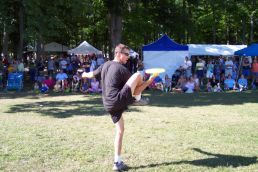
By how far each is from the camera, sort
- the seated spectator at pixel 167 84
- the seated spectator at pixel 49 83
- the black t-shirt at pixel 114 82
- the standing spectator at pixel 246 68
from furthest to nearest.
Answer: the standing spectator at pixel 246 68 < the seated spectator at pixel 49 83 < the seated spectator at pixel 167 84 < the black t-shirt at pixel 114 82

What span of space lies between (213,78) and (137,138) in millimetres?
13003

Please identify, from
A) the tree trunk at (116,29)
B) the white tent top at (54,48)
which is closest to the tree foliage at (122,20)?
the tree trunk at (116,29)

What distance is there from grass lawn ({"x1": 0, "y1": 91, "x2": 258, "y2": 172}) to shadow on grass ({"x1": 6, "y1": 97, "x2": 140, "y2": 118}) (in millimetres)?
26

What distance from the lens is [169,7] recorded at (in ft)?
103

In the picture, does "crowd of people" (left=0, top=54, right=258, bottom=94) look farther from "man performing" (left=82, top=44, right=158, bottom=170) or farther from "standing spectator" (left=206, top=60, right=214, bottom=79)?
"man performing" (left=82, top=44, right=158, bottom=170)

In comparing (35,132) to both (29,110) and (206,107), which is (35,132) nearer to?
(29,110)

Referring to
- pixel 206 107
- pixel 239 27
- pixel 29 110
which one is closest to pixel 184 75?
pixel 206 107

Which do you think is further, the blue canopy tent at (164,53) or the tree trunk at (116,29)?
the tree trunk at (116,29)

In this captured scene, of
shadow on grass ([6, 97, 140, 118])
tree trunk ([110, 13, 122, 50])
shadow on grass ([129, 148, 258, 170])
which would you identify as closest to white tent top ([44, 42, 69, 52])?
tree trunk ([110, 13, 122, 50])

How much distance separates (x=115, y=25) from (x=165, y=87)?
889cm

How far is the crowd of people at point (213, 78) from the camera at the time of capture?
18.5 metres

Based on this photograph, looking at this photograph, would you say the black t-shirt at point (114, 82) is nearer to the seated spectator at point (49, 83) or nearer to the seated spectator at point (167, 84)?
the seated spectator at point (167, 84)

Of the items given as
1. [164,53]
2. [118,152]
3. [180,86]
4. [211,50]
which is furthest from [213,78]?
[118,152]

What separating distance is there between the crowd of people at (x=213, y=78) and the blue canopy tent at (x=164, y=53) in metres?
0.50
